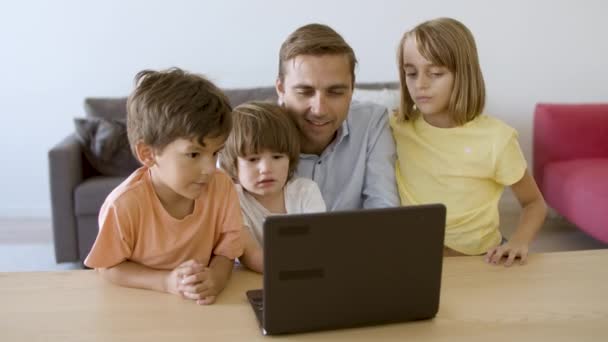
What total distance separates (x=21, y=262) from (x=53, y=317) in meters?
2.26

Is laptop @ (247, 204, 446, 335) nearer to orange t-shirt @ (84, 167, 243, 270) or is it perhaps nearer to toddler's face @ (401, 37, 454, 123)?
orange t-shirt @ (84, 167, 243, 270)

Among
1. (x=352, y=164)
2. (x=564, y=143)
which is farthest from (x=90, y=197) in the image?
(x=564, y=143)

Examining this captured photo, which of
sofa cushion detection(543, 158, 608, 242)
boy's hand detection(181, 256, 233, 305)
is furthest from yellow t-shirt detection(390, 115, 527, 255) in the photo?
sofa cushion detection(543, 158, 608, 242)

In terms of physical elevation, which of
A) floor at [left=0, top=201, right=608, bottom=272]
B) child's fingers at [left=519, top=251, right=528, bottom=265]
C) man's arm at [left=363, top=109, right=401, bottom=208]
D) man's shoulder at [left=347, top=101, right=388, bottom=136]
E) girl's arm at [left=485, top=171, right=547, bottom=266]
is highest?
man's shoulder at [left=347, top=101, right=388, bottom=136]

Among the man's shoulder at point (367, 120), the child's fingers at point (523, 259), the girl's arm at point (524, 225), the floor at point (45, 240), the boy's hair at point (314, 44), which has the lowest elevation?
the floor at point (45, 240)

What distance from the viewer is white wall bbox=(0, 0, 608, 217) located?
145 inches

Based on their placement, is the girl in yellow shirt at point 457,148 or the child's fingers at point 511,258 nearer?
the child's fingers at point 511,258

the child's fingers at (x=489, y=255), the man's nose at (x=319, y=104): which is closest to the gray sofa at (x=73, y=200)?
the man's nose at (x=319, y=104)

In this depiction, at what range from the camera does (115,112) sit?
11.1 feet

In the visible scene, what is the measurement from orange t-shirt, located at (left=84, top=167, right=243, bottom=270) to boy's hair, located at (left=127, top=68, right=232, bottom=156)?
11 centimetres

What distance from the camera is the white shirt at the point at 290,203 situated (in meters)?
1.54

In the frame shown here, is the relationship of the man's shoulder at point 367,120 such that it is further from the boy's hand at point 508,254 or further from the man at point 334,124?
the boy's hand at point 508,254

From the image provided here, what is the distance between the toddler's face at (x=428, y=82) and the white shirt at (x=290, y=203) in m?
0.35

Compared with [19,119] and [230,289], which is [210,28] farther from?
[230,289]
